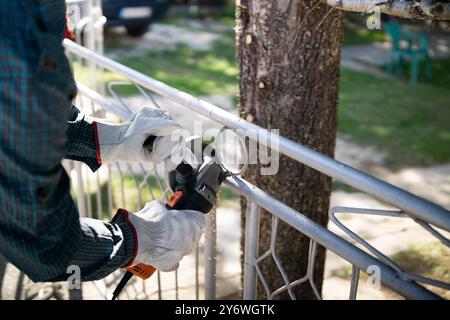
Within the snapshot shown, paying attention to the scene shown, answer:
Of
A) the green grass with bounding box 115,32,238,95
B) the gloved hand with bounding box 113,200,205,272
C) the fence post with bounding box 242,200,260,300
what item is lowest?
the green grass with bounding box 115,32,238,95

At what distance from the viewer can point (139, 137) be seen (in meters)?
1.95

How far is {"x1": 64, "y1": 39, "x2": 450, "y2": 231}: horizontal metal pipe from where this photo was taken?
4.23ft

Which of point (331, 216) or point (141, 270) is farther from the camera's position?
point (141, 270)

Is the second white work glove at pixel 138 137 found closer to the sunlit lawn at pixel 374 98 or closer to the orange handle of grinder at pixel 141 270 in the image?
the orange handle of grinder at pixel 141 270

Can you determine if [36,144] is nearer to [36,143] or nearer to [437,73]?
[36,143]

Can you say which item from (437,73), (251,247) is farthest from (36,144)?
(437,73)

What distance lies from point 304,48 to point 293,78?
0.40 ft

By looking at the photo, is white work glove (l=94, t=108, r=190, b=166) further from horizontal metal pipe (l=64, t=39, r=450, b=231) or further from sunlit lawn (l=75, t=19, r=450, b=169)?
sunlit lawn (l=75, t=19, r=450, b=169)

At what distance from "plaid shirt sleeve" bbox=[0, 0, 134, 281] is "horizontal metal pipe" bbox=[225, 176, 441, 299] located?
1.85ft

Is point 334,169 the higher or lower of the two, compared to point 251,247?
higher

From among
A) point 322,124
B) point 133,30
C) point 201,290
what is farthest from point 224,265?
point 133,30

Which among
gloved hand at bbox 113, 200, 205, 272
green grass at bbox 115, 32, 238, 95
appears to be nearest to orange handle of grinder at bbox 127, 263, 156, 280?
gloved hand at bbox 113, 200, 205, 272

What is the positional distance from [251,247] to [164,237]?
398mm

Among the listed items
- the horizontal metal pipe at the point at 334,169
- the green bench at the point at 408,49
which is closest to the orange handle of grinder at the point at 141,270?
the horizontal metal pipe at the point at 334,169
